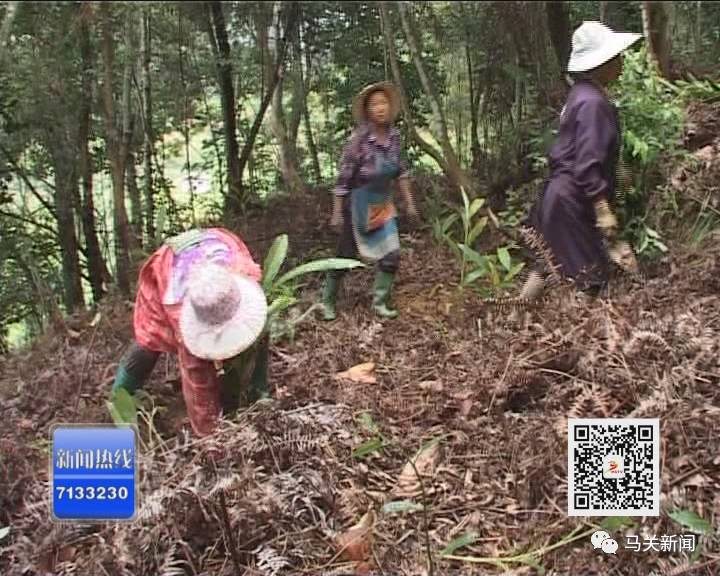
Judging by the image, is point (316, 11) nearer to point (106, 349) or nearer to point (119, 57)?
point (119, 57)

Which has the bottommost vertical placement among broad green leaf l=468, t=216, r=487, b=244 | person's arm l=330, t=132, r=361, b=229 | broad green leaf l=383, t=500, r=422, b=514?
broad green leaf l=383, t=500, r=422, b=514

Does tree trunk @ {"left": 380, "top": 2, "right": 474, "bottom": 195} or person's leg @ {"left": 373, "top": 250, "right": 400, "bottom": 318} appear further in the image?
person's leg @ {"left": 373, "top": 250, "right": 400, "bottom": 318}

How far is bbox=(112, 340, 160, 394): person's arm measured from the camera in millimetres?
1636

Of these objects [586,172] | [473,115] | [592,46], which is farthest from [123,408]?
[592,46]

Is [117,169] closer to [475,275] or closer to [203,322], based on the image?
[203,322]

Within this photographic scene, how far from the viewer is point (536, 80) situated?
5.84 feet

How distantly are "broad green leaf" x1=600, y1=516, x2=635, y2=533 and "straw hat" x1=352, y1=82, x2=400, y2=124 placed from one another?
2.85ft

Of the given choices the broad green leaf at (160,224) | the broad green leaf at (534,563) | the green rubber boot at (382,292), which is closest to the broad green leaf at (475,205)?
the green rubber boot at (382,292)

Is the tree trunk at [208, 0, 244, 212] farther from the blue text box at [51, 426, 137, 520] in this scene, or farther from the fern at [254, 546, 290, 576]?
the fern at [254, 546, 290, 576]

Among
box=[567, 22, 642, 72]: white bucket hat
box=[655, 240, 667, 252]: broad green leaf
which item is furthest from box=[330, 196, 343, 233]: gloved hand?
box=[655, 240, 667, 252]: broad green leaf

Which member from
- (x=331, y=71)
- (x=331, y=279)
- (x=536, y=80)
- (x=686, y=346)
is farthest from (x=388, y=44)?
(x=686, y=346)

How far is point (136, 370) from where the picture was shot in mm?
1642

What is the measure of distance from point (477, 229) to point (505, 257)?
0.28 ft

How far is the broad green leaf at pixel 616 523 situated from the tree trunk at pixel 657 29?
1.06 m
